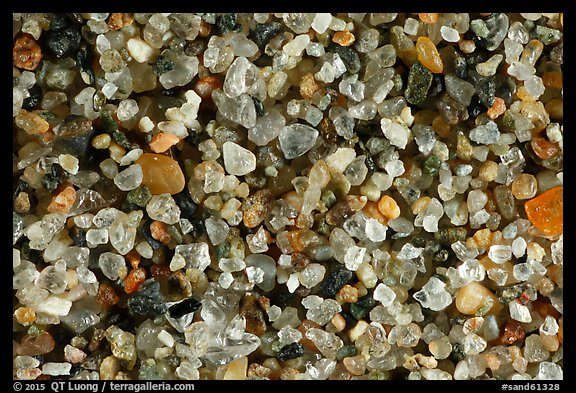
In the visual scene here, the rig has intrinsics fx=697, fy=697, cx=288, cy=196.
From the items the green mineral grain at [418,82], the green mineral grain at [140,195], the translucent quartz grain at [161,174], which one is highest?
the green mineral grain at [418,82]

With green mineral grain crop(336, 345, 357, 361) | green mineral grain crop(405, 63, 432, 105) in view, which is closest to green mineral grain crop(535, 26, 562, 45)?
green mineral grain crop(405, 63, 432, 105)

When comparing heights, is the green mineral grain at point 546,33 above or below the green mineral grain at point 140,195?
above

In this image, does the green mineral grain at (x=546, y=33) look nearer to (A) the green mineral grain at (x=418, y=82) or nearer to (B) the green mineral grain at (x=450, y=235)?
(A) the green mineral grain at (x=418, y=82)

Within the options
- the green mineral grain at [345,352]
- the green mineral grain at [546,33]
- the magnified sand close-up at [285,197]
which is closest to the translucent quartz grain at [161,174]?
the magnified sand close-up at [285,197]

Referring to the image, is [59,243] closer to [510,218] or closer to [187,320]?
[187,320]

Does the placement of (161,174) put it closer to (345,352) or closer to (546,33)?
(345,352)

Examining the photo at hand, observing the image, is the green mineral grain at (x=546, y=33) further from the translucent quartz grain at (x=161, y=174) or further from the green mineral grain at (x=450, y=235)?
the translucent quartz grain at (x=161, y=174)

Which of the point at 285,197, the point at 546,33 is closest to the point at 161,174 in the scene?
the point at 285,197
